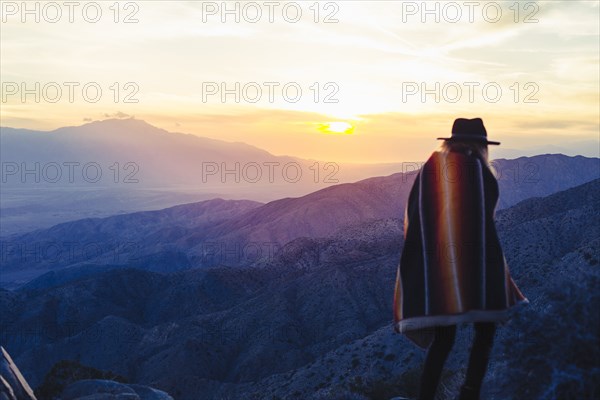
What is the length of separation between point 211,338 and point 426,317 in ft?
152

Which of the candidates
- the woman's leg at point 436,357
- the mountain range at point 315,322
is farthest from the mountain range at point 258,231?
the woman's leg at point 436,357

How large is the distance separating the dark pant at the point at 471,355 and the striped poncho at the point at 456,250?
0.15 m

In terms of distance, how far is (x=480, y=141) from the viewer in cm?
472

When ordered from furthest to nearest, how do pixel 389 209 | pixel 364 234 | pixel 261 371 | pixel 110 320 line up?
pixel 389 209, pixel 364 234, pixel 110 320, pixel 261 371

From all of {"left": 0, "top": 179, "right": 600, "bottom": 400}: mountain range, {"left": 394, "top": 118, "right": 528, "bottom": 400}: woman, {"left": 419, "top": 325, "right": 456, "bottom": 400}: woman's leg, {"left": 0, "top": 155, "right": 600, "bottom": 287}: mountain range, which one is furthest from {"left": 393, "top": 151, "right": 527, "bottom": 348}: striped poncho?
{"left": 0, "top": 155, "right": 600, "bottom": 287}: mountain range

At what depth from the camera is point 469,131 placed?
4.74m

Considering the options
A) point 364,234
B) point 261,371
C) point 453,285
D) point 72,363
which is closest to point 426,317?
point 453,285

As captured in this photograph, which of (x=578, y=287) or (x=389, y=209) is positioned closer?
(x=578, y=287)

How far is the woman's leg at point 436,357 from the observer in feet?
14.9

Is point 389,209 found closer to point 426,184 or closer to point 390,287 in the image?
point 390,287

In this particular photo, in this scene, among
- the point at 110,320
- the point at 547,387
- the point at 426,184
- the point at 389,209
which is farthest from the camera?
the point at 389,209

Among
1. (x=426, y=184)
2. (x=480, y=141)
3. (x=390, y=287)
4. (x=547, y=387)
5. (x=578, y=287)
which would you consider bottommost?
(x=390, y=287)

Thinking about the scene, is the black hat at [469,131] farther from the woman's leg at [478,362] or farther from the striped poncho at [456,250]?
the woman's leg at [478,362]

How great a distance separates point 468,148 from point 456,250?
0.91 meters
